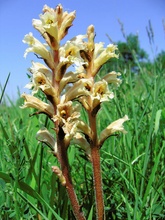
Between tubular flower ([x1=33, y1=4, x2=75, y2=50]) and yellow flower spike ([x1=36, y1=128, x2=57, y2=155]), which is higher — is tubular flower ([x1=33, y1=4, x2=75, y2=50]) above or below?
above

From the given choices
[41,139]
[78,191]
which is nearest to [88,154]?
[41,139]

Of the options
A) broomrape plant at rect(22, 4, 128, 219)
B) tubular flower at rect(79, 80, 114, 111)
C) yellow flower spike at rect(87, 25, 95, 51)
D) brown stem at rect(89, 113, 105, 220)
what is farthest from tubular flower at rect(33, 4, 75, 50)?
brown stem at rect(89, 113, 105, 220)

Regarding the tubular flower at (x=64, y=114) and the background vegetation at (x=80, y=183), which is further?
the background vegetation at (x=80, y=183)

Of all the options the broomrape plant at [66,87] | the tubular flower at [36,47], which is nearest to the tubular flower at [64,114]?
the broomrape plant at [66,87]

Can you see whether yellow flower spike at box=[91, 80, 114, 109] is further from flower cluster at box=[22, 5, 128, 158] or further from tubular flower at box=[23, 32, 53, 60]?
tubular flower at box=[23, 32, 53, 60]

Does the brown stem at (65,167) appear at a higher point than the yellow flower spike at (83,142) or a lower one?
lower

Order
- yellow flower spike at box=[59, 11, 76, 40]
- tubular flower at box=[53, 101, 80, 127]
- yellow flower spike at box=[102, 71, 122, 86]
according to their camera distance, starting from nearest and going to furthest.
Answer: tubular flower at box=[53, 101, 80, 127], yellow flower spike at box=[59, 11, 76, 40], yellow flower spike at box=[102, 71, 122, 86]

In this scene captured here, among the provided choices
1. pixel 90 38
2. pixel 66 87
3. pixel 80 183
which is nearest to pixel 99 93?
pixel 66 87

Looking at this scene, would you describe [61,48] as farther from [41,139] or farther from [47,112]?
[41,139]

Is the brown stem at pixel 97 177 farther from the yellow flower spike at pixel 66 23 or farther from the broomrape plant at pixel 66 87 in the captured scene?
the yellow flower spike at pixel 66 23
